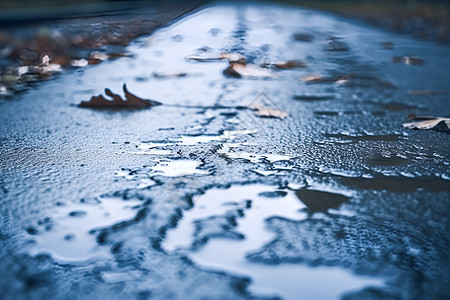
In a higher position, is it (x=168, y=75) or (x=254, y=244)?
(x=254, y=244)

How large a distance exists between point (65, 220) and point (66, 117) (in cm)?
80

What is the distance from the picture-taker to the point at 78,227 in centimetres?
81

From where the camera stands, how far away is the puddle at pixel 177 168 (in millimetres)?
1045

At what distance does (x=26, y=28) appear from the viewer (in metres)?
3.42

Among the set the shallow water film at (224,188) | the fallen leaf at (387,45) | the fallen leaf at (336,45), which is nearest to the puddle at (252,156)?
the shallow water film at (224,188)

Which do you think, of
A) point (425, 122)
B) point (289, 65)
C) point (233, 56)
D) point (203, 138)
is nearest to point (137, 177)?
point (203, 138)

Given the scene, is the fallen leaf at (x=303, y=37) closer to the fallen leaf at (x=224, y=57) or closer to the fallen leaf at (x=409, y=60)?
the fallen leaf at (x=409, y=60)

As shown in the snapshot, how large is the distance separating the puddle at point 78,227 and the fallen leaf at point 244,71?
4.72 feet

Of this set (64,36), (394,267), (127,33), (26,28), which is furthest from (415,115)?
(26,28)

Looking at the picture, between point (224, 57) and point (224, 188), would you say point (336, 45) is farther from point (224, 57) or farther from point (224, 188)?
point (224, 188)

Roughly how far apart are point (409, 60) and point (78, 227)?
8.17 feet

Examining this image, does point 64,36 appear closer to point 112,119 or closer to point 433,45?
point 112,119

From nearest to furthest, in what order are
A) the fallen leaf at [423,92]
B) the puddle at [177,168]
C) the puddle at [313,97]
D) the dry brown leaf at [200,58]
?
the puddle at [177,168], the puddle at [313,97], the fallen leaf at [423,92], the dry brown leaf at [200,58]

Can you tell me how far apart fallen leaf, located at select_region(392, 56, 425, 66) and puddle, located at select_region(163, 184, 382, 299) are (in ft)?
6.91
